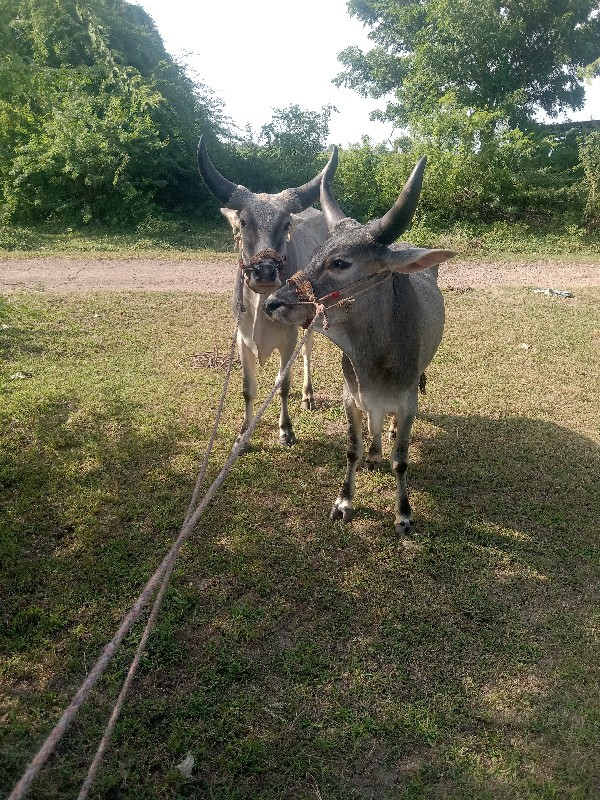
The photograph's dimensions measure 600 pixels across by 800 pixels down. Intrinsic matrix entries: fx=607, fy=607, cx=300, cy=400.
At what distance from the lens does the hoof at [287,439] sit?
222 inches

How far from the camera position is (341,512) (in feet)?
15.1

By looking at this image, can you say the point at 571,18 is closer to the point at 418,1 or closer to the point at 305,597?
the point at 418,1

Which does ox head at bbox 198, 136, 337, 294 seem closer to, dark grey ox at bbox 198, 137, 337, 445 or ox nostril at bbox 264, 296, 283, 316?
dark grey ox at bbox 198, 137, 337, 445

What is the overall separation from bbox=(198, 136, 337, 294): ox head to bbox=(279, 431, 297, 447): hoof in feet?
5.37

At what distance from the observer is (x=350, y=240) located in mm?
3592

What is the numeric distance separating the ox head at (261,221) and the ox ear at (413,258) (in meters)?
1.06

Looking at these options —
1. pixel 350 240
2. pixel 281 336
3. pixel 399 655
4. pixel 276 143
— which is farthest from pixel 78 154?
pixel 399 655

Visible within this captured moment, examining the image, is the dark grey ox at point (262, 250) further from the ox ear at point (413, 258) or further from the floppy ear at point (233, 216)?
the ox ear at point (413, 258)

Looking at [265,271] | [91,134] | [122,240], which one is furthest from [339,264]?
[91,134]

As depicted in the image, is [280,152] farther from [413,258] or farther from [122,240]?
[413,258]

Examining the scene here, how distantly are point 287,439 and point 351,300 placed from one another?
2.27 metres

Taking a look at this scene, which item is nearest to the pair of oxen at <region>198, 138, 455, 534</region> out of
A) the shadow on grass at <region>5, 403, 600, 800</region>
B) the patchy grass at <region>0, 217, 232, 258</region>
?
the shadow on grass at <region>5, 403, 600, 800</region>

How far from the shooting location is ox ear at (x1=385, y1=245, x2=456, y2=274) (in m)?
3.39

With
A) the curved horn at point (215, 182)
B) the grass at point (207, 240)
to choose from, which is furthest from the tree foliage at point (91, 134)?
the curved horn at point (215, 182)
